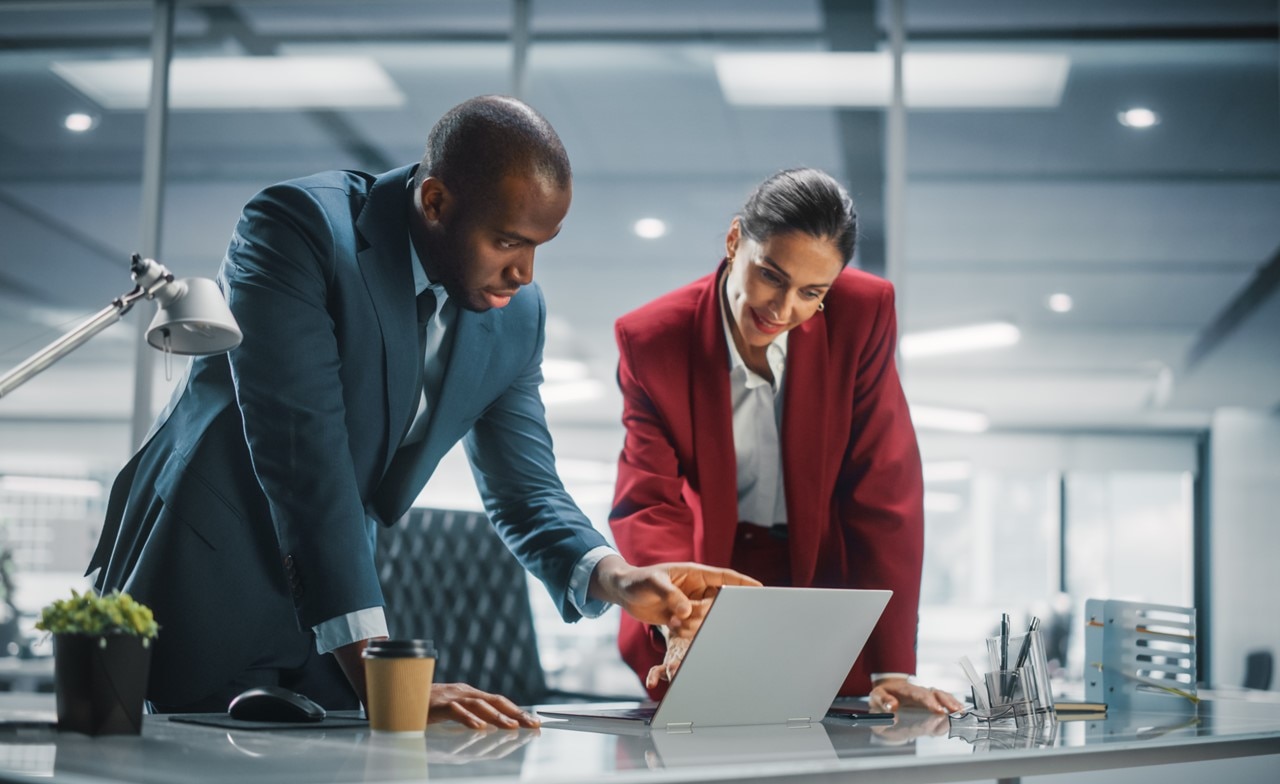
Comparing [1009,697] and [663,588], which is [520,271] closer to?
[663,588]

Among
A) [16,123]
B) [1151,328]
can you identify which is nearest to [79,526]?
[16,123]

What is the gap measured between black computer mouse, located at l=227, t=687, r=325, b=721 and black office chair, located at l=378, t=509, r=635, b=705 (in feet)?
3.29

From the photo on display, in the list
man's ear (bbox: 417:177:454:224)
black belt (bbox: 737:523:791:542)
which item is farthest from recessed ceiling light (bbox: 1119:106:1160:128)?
man's ear (bbox: 417:177:454:224)

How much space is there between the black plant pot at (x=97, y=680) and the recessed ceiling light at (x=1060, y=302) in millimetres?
3310

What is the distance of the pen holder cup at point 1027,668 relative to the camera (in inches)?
68.2

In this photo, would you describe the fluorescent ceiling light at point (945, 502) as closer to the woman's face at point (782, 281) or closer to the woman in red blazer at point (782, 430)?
the woman in red blazer at point (782, 430)

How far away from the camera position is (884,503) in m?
2.10

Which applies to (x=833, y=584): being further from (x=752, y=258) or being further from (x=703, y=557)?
(x=752, y=258)

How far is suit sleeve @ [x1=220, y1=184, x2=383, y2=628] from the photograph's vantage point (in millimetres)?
1438

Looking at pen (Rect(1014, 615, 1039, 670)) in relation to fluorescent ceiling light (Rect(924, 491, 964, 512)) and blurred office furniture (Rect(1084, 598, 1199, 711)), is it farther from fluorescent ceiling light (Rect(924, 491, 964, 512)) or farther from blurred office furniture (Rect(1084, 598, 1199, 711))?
fluorescent ceiling light (Rect(924, 491, 964, 512))

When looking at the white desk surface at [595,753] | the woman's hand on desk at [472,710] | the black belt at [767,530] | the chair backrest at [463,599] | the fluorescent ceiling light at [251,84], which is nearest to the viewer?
the white desk surface at [595,753]

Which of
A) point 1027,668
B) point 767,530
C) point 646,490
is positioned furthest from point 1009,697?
point 646,490

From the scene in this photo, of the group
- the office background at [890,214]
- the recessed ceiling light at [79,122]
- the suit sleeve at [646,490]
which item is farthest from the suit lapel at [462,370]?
the recessed ceiling light at [79,122]

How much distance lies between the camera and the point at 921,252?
397 cm
